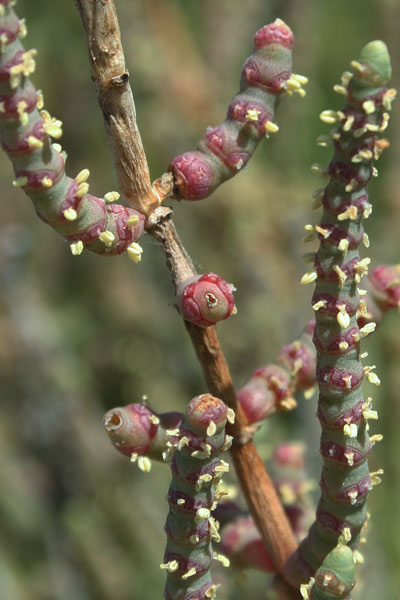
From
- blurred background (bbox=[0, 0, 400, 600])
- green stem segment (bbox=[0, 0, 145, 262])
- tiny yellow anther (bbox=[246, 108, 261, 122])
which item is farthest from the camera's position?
blurred background (bbox=[0, 0, 400, 600])

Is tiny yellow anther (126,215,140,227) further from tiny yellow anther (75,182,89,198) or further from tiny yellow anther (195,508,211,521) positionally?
tiny yellow anther (195,508,211,521)

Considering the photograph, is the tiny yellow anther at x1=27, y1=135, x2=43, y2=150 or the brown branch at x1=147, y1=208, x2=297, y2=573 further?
the brown branch at x1=147, y1=208, x2=297, y2=573

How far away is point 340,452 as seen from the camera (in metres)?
0.55

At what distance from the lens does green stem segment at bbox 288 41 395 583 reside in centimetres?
48

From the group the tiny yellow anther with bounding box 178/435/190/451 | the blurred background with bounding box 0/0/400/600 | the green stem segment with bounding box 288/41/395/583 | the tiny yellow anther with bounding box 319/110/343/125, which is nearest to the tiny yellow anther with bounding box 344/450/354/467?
the green stem segment with bounding box 288/41/395/583

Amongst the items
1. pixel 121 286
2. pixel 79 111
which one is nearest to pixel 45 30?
pixel 79 111

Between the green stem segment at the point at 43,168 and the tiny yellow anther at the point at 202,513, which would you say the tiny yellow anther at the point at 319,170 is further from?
the tiny yellow anther at the point at 202,513

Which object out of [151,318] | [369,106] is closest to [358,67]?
[369,106]

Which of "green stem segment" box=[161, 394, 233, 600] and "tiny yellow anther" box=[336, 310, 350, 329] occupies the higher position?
"tiny yellow anther" box=[336, 310, 350, 329]

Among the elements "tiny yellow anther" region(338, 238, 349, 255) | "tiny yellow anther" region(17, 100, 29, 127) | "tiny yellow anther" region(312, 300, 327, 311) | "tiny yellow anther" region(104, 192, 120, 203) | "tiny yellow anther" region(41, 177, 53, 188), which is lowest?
"tiny yellow anther" region(312, 300, 327, 311)

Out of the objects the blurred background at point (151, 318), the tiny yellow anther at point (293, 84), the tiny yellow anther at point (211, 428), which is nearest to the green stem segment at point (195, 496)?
the tiny yellow anther at point (211, 428)

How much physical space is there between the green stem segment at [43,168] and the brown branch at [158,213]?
0.03 metres

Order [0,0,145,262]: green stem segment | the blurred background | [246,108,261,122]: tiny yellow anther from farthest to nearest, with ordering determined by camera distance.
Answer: the blurred background
[246,108,261,122]: tiny yellow anther
[0,0,145,262]: green stem segment

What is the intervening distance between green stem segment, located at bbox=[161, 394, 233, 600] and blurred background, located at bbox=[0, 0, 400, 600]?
1022 mm
